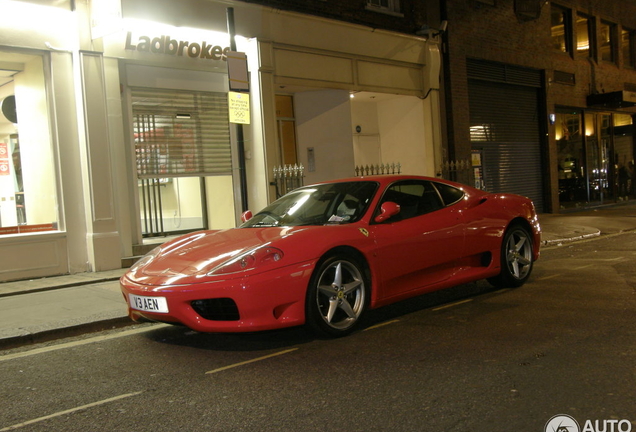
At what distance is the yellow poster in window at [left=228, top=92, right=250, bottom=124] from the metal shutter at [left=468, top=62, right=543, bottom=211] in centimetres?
982

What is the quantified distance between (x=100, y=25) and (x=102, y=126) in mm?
1624

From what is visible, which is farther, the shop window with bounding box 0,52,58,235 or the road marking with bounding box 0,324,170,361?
the shop window with bounding box 0,52,58,235

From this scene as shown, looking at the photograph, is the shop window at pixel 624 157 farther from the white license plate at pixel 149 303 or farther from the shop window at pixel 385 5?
the white license plate at pixel 149 303

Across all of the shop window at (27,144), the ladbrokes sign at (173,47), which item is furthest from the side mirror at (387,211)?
the shop window at (27,144)

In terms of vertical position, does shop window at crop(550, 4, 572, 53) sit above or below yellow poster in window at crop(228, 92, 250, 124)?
above

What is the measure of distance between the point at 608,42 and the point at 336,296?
2287cm

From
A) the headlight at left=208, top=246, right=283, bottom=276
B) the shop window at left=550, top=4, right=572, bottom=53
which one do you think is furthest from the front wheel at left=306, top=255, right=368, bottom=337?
the shop window at left=550, top=4, right=572, bottom=53

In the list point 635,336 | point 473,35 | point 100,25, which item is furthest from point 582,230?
point 100,25

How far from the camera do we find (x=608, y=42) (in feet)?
78.8

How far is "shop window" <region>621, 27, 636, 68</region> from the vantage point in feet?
82.3

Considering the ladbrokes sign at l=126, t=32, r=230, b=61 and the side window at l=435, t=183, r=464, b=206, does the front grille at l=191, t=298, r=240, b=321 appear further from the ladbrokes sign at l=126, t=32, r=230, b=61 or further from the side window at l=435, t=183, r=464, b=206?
the ladbrokes sign at l=126, t=32, r=230, b=61

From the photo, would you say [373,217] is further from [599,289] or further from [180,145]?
[180,145]

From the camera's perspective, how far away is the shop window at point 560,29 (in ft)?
69.9

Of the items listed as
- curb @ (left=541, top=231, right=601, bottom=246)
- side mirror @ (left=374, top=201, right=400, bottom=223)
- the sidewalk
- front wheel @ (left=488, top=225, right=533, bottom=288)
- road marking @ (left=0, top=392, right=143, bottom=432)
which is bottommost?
curb @ (left=541, top=231, right=601, bottom=246)
